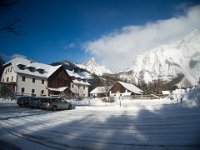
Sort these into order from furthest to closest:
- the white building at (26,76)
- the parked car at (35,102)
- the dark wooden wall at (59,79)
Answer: the dark wooden wall at (59,79) < the white building at (26,76) < the parked car at (35,102)

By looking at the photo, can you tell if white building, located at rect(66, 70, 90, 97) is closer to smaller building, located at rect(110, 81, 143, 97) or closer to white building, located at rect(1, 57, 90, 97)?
white building, located at rect(1, 57, 90, 97)

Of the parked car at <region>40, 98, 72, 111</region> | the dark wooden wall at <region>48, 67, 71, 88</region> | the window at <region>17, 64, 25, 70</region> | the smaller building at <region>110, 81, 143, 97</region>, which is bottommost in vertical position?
the parked car at <region>40, 98, 72, 111</region>

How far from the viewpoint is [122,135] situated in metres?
9.88

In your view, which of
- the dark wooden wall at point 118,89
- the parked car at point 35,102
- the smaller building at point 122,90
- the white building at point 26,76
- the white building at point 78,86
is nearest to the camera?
the parked car at point 35,102

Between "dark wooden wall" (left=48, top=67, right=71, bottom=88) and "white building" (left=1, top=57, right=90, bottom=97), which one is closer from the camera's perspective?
"white building" (left=1, top=57, right=90, bottom=97)

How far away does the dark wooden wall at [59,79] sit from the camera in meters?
65.7

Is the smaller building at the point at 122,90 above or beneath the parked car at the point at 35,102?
above

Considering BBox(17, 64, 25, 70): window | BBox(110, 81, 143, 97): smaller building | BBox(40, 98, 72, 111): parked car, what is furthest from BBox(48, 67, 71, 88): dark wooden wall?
BBox(40, 98, 72, 111): parked car

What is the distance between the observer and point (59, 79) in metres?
67.9

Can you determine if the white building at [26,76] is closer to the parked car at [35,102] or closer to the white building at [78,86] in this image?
the white building at [78,86]

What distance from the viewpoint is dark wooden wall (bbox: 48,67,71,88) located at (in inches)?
2586

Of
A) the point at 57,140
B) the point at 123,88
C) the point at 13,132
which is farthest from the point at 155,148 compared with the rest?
the point at 123,88

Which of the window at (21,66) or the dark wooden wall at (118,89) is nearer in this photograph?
the window at (21,66)

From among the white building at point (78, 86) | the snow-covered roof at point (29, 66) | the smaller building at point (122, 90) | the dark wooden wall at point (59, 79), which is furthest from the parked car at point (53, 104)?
the smaller building at point (122, 90)
